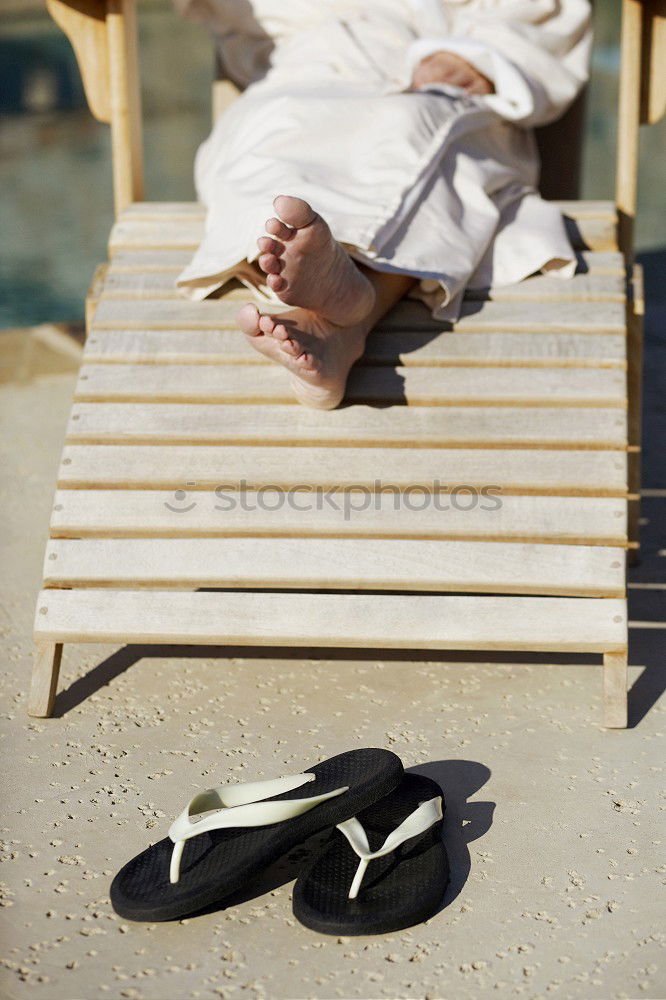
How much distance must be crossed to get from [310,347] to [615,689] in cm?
77

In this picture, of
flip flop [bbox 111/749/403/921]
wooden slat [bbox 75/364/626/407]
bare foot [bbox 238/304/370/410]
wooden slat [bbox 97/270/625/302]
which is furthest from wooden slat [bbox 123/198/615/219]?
flip flop [bbox 111/749/403/921]

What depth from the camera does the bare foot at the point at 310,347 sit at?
6.23 ft

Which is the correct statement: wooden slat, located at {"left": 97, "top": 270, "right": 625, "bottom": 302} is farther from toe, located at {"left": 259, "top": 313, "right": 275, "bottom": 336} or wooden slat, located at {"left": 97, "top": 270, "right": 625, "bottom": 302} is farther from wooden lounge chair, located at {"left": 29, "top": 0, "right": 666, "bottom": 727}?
toe, located at {"left": 259, "top": 313, "right": 275, "bottom": 336}

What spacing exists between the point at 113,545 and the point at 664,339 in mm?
2716

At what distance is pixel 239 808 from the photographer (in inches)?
64.1

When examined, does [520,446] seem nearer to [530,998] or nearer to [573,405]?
[573,405]

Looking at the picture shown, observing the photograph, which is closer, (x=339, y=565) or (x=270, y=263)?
(x=270, y=263)

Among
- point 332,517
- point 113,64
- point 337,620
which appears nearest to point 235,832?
point 337,620

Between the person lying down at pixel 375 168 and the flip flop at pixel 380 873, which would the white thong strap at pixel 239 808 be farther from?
the person lying down at pixel 375 168

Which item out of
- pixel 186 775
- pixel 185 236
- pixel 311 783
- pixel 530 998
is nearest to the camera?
pixel 530 998

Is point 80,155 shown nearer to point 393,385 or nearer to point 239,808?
point 393,385

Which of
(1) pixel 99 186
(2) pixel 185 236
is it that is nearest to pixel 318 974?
(2) pixel 185 236

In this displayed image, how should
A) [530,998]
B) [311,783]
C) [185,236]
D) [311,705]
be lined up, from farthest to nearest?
[185,236], [311,705], [311,783], [530,998]

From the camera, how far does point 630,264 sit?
102 inches
